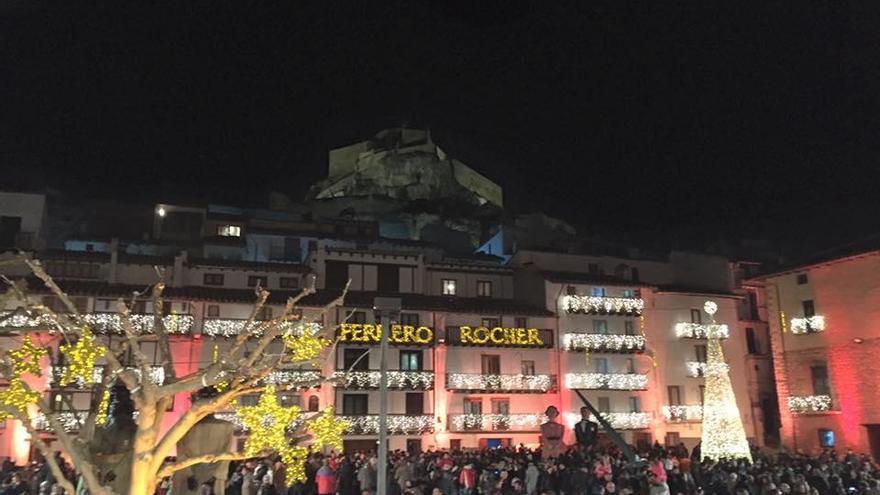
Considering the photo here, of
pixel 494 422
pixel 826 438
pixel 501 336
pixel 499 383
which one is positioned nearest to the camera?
pixel 826 438

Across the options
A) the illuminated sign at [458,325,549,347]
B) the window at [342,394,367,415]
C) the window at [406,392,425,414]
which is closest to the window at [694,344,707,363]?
the illuminated sign at [458,325,549,347]

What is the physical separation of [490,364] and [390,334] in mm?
7067

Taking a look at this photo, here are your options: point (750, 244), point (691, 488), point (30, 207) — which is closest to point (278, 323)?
point (691, 488)

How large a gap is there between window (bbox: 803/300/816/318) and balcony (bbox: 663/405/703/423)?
9570 millimetres

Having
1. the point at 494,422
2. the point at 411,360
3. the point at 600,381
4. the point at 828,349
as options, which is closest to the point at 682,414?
the point at 600,381

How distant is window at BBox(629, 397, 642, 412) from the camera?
45.6 m

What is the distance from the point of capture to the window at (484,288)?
47.8 m

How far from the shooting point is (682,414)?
4562 cm

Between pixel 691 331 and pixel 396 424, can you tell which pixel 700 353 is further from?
pixel 396 424

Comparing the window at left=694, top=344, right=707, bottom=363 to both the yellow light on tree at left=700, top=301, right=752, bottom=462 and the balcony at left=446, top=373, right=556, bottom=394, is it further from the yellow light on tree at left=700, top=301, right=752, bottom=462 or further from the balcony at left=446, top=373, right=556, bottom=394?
the yellow light on tree at left=700, top=301, right=752, bottom=462

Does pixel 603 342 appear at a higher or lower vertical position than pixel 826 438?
higher

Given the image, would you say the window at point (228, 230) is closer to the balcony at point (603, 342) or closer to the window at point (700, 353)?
the balcony at point (603, 342)

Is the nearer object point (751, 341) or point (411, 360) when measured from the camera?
point (411, 360)

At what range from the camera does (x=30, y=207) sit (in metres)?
45.8
